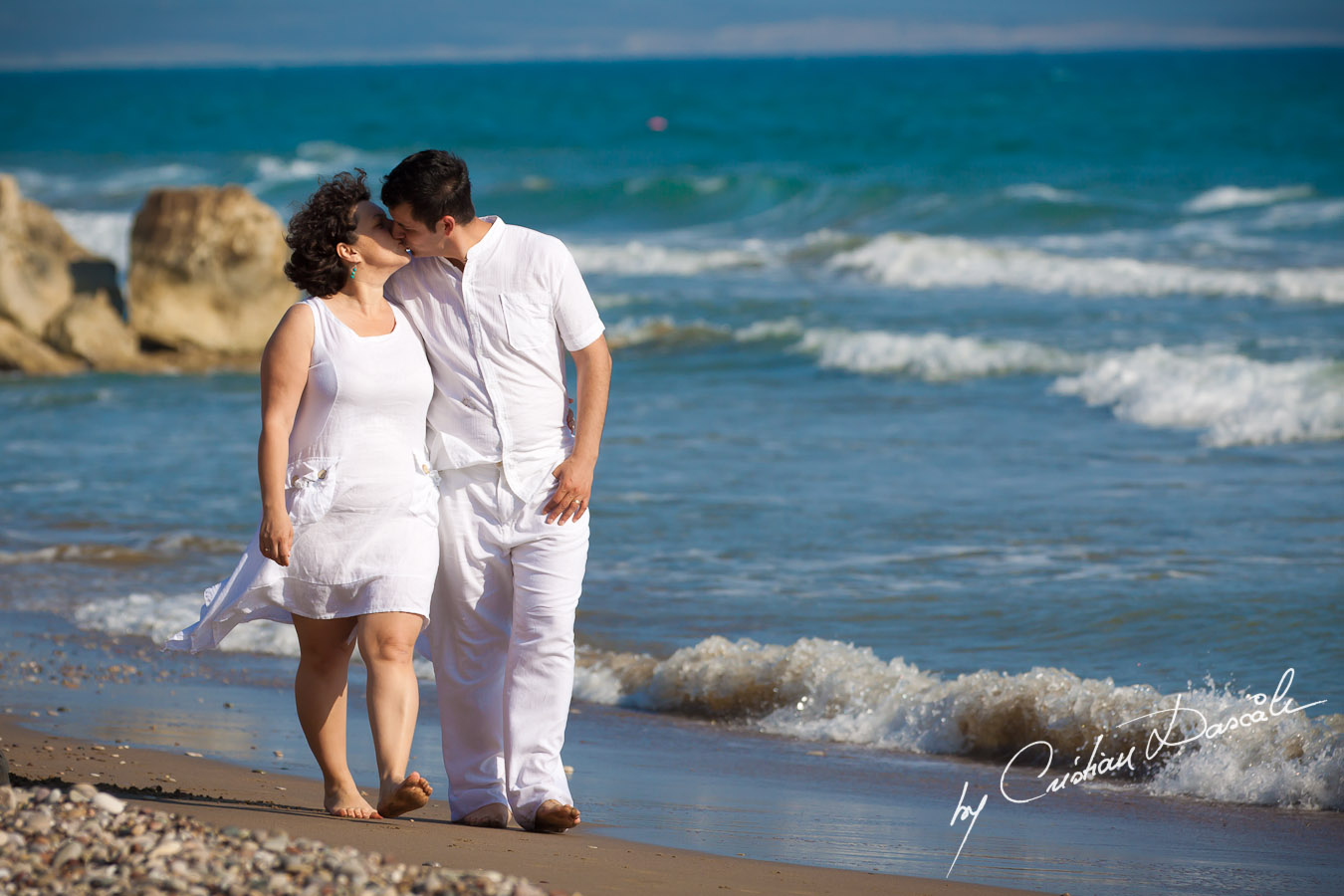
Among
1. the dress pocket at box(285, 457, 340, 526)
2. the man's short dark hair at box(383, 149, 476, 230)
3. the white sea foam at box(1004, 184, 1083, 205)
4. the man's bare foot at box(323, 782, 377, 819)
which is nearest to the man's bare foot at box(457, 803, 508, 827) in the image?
the man's bare foot at box(323, 782, 377, 819)

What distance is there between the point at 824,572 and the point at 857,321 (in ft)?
33.8

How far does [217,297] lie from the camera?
15312 millimetres

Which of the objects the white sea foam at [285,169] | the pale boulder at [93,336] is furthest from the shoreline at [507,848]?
the white sea foam at [285,169]

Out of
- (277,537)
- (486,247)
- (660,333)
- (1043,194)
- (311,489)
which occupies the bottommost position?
(660,333)

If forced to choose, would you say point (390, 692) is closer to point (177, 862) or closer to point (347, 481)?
point (347, 481)

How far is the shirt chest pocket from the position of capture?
393cm

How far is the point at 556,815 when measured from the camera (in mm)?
3953

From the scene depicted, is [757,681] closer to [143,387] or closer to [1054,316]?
[143,387]

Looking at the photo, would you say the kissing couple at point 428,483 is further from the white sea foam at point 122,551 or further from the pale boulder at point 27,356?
the pale boulder at point 27,356

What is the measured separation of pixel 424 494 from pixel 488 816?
94 centimetres

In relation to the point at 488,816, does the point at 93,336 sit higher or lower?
higher

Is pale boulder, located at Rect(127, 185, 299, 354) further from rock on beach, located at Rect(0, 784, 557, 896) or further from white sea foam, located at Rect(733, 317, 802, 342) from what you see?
rock on beach, located at Rect(0, 784, 557, 896)

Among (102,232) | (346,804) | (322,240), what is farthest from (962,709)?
(102,232)

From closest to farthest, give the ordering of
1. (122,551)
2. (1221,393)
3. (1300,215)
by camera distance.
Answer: (122,551) → (1221,393) → (1300,215)
